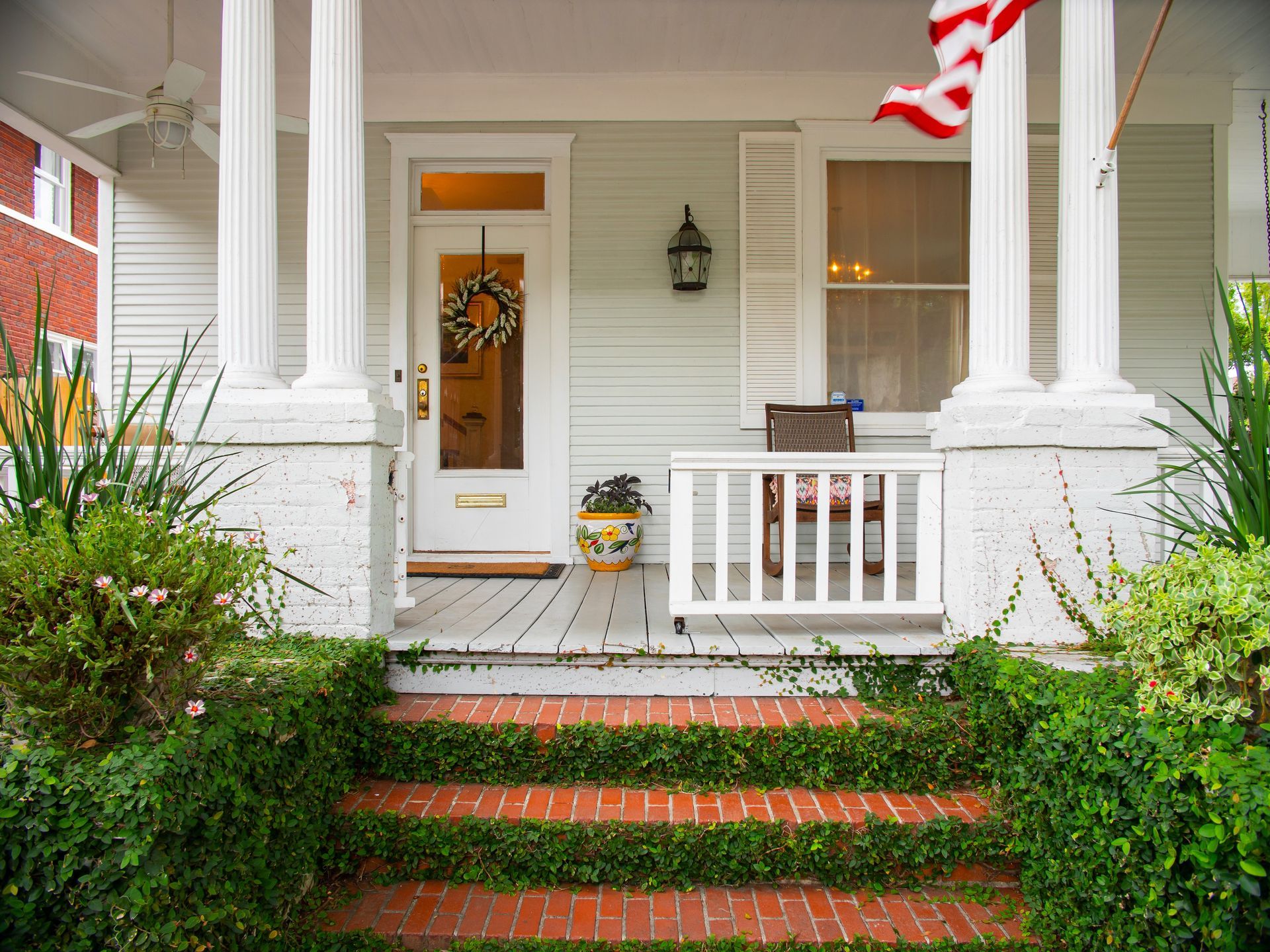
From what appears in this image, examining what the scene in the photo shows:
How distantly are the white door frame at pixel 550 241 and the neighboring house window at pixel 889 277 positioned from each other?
157 centimetres

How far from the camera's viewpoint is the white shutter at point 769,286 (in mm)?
4070

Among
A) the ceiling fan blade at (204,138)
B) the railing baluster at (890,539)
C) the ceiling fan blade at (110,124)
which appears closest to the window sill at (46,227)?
the ceiling fan blade at (110,124)

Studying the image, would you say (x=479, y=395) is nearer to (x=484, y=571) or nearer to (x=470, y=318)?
(x=470, y=318)

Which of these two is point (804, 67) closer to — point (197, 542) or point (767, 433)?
point (767, 433)

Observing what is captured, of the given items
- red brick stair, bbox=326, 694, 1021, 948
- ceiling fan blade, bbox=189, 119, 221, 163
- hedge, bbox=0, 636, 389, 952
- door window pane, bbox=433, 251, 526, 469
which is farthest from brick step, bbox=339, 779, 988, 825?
ceiling fan blade, bbox=189, 119, 221, 163

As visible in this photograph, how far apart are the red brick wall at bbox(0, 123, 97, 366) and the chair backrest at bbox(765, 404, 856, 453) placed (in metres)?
7.30

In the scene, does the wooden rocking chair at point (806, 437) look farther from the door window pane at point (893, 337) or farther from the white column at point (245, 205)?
the white column at point (245, 205)

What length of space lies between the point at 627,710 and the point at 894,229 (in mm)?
3362

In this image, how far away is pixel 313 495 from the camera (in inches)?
91.4

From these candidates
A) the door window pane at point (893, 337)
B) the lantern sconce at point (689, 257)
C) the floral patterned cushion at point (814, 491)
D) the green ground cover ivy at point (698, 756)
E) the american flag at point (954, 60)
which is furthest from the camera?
the door window pane at point (893, 337)

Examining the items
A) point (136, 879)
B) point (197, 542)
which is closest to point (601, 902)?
point (136, 879)

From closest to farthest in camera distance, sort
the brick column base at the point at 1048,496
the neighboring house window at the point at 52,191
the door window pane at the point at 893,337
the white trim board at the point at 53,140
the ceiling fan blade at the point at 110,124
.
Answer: the brick column base at the point at 1048,496, the ceiling fan blade at the point at 110,124, the white trim board at the point at 53,140, the door window pane at the point at 893,337, the neighboring house window at the point at 52,191

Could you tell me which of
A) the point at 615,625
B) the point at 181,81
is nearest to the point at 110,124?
the point at 181,81

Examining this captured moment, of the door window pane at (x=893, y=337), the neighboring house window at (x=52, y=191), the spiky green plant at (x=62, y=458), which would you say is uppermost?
the neighboring house window at (x=52, y=191)
